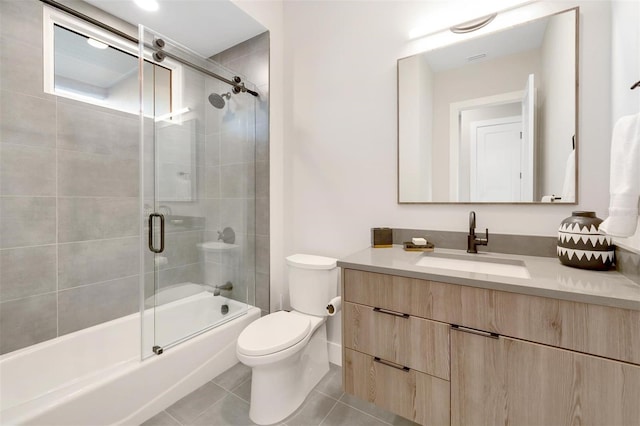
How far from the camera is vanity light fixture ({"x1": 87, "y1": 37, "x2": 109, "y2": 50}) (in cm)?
186

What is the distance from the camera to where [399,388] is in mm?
1115

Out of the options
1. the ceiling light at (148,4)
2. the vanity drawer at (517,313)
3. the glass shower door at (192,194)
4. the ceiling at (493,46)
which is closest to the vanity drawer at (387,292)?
the vanity drawer at (517,313)

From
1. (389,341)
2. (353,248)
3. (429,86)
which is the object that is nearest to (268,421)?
(389,341)

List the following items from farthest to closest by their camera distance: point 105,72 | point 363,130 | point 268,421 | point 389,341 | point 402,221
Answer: point 105,72 → point 363,130 → point 402,221 → point 268,421 → point 389,341

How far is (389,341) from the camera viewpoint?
1.13 meters

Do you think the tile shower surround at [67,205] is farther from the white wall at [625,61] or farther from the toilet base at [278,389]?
the white wall at [625,61]

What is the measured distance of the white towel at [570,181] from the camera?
123 centimetres

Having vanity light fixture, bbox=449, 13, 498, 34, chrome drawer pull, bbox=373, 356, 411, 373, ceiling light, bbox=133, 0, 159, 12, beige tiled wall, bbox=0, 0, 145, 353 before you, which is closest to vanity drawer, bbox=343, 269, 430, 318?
chrome drawer pull, bbox=373, 356, 411, 373

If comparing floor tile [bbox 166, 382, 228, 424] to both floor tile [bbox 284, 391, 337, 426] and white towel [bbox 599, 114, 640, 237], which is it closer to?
floor tile [bbox 284, 391, 337, 426]

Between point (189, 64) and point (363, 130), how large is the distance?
1.25 metres

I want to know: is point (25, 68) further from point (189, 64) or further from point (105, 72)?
point (189, 64)

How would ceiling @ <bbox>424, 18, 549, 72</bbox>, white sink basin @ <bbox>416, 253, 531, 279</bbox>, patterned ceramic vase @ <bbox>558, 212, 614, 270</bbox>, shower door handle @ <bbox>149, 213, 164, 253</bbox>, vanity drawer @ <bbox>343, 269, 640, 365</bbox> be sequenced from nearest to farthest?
vanity drawer @ <bbox>343, 269, 640, 365</bbox>, patterned ceramic vase @ <bbox>558, 212, 614, 270</bbox>, white sink basin @ <bbox>416, 253, 531, 279</bbox>, ceiling @ <bbox>424, 18, 549, 72</bbox>, shower door handle @ <bbox>149, 213, 164, 253</bbox>

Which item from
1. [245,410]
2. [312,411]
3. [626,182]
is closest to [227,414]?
[245,410]

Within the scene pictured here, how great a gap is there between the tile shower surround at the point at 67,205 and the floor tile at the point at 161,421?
2.35 ft
